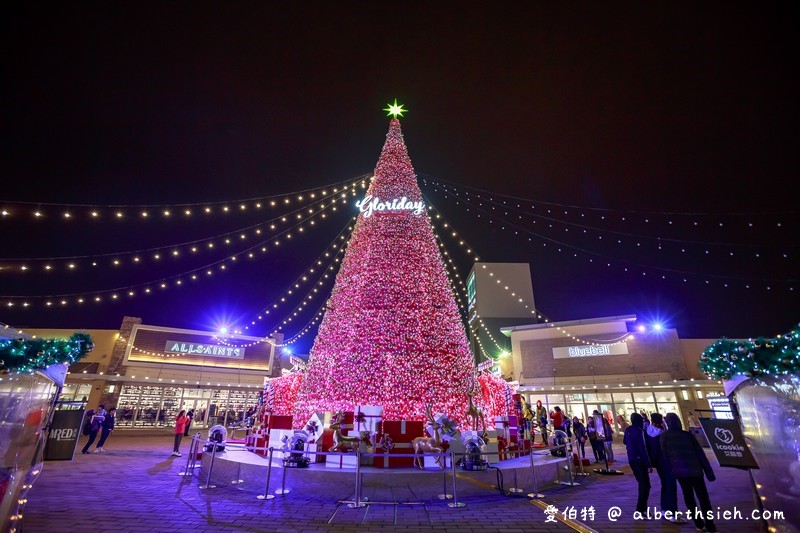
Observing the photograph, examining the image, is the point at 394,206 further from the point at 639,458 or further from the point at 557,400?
the point at 557,400

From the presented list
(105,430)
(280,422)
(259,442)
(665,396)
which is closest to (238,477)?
(280,422)

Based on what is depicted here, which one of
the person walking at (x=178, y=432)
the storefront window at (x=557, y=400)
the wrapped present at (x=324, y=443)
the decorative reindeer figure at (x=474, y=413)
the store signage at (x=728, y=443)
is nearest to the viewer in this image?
the store signage at (x=728, y=443)

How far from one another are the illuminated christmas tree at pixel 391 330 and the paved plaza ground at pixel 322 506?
2.77 meters

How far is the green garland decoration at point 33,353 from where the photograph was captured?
14.6ft

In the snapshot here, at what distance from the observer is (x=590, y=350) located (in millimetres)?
25922

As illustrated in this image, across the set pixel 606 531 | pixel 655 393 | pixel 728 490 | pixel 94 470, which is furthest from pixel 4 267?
pixel 655 393

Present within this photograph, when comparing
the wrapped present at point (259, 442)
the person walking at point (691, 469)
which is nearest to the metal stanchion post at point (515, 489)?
the person walking at point (691, 469)

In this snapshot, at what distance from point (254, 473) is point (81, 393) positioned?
75.4 ft

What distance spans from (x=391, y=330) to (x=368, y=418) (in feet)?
7.90

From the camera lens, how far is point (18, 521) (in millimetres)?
4102

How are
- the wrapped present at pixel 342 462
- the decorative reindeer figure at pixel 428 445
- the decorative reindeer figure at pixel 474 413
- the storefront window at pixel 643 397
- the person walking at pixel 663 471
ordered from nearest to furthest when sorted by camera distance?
the person walking at pixel 663 471
the wrapped present at pixel 342 462
the decorative reindeer figure at pixel 428 445
the decorative reindeer figure at pixel 474 413
the storefront window at pixel 643 397

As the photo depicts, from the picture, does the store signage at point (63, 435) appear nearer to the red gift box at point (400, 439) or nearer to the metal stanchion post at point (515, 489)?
the red gift box at point (400, 439)

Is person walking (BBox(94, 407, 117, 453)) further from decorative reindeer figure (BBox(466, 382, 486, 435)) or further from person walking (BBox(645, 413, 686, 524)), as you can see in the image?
person walking (BBox(645, 413, 686, 524))

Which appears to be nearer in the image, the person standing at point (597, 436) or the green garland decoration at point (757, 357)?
the green garland decoration at point (757, 357)
